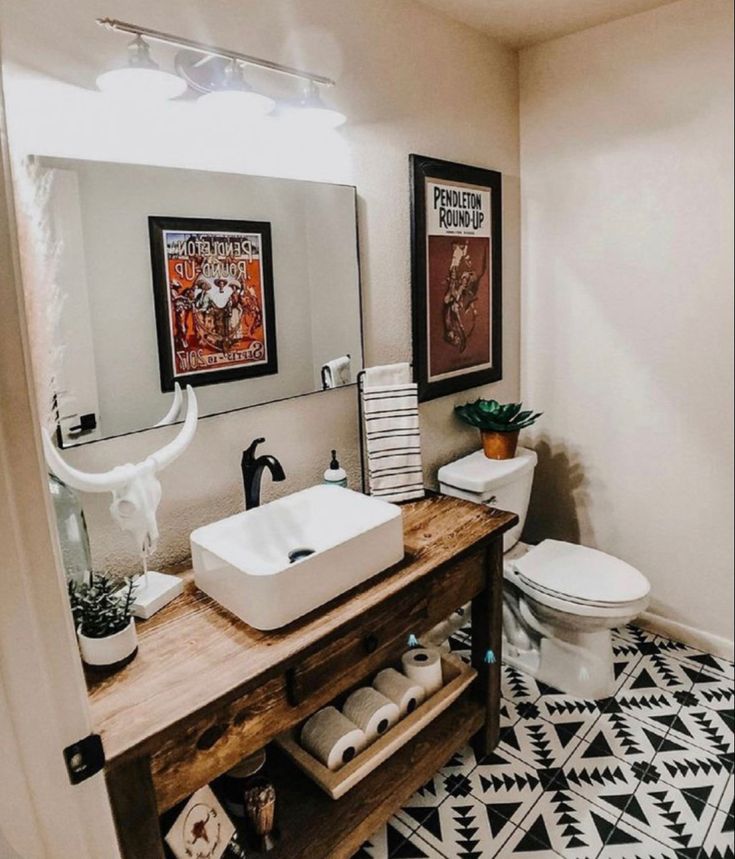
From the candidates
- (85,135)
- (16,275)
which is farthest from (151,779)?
(85,135)

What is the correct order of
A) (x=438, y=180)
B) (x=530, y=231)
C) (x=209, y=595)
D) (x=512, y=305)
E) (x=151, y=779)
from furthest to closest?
(x=438, y=180) → (x=209, y=595) → (x=512, y=305) → (x=151, y=779) → (x=530, y=231)

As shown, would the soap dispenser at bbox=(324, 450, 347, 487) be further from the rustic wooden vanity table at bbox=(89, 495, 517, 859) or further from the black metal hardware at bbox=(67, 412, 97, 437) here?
the black metal hardware at bbox=(67, 412, 97, 437)

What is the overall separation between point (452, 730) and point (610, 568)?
712mm

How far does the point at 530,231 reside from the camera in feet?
2.26

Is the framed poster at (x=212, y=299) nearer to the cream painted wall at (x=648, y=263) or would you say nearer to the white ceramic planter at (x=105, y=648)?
the white ceramic planter at (x=105, y=648)

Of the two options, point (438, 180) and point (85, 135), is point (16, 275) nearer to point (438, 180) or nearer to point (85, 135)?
point (85, 135)

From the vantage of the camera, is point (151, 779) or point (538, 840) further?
point (538, 840)

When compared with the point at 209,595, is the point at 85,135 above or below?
above

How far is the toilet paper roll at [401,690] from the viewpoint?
5.04ft

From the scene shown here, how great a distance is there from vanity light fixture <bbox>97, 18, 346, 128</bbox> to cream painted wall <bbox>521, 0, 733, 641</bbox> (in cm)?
76

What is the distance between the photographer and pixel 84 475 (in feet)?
3.72

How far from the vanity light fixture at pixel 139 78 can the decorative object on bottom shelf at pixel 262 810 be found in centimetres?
143

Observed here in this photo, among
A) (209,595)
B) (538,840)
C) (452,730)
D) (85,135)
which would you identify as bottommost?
(538,840)

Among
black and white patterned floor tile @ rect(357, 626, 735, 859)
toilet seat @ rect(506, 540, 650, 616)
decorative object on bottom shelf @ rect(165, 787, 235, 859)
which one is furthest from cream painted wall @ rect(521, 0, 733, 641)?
decorative object on bottom shelf @ rect(165, 787, 235, 859)
